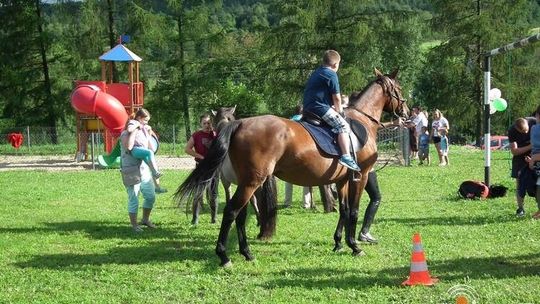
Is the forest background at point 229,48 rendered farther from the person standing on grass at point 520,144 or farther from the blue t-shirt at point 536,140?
the blue t-shirt at point 536,140

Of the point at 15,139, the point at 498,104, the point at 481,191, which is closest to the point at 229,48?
the point at 15,139

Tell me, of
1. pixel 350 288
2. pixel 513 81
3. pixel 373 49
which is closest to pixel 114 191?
pixel 350 288

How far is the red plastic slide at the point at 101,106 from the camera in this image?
2208 cm

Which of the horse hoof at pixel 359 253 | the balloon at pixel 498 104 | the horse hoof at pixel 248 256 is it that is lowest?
the horse hoof at pixel 359 253

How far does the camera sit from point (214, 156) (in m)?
7.47

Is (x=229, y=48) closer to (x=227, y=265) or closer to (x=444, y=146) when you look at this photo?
(x=444, y=146)

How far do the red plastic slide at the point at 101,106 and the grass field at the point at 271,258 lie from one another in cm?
921

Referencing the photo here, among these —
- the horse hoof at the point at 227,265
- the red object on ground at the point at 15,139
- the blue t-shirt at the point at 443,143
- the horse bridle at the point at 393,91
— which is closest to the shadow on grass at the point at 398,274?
the horse hoof at the point at 227,265

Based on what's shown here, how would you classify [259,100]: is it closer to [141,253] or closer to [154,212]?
[154,212]

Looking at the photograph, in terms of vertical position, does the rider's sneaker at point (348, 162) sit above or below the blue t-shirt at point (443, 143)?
above

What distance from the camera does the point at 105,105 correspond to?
22.0m

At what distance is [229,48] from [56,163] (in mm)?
17389

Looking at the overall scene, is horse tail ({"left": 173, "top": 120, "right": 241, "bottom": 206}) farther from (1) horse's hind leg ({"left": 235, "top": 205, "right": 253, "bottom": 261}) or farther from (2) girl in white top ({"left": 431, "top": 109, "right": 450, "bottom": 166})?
(2) girl in white top ({"left": 431, "top": 109, "right": 450, "bottom": 166})

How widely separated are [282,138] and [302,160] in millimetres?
421
